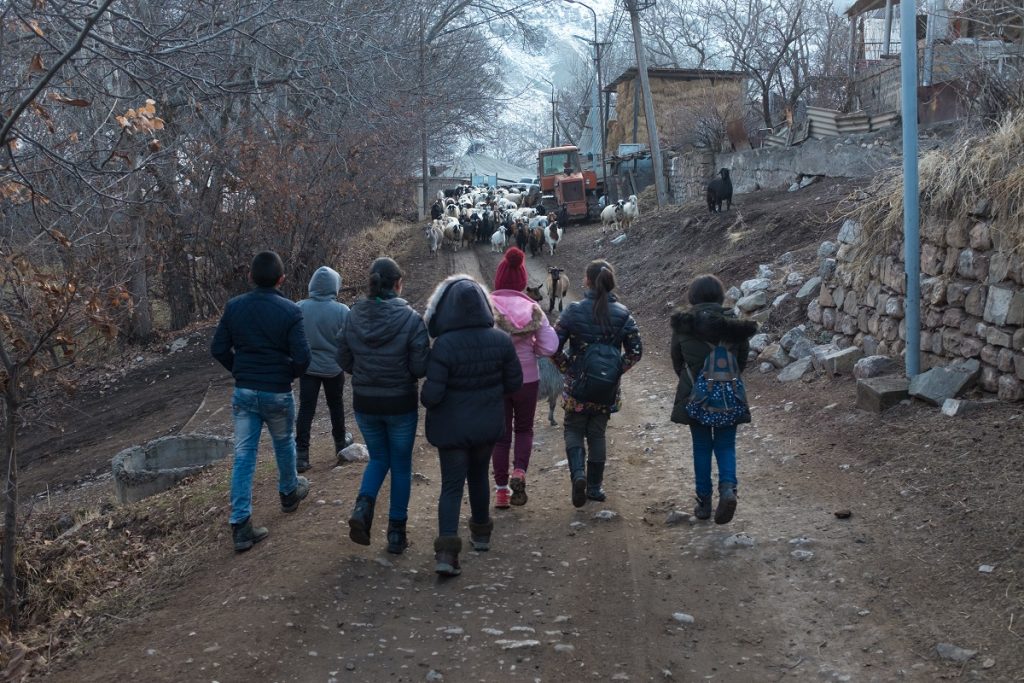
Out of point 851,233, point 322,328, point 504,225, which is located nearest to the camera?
point 322,328

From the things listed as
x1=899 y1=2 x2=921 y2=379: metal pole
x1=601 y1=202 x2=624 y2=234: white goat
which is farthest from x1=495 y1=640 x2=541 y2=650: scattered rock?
x1=601 y1=202 x2=624 y2=234: white goat

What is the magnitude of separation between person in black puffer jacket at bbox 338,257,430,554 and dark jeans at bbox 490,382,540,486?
960mm

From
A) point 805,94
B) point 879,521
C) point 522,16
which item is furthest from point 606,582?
point 805,94

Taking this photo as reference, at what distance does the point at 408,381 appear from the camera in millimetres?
5371

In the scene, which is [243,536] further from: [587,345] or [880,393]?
[880,393]

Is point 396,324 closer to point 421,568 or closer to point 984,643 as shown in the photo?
point 421,568

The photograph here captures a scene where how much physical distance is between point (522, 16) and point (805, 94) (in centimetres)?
1967

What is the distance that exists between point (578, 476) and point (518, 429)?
0.52m

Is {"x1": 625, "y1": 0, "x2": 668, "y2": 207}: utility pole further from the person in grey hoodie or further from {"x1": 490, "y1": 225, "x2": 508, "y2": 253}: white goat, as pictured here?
the person in grey hoodie

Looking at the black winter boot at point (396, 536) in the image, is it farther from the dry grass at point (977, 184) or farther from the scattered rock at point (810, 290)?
the scattered rock at point (810, 290)

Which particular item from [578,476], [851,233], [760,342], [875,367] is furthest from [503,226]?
[578,476]

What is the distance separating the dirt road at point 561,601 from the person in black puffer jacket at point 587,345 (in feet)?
1.52

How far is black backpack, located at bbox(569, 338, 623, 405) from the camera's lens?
6066 millimetres

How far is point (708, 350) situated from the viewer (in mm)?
5832
